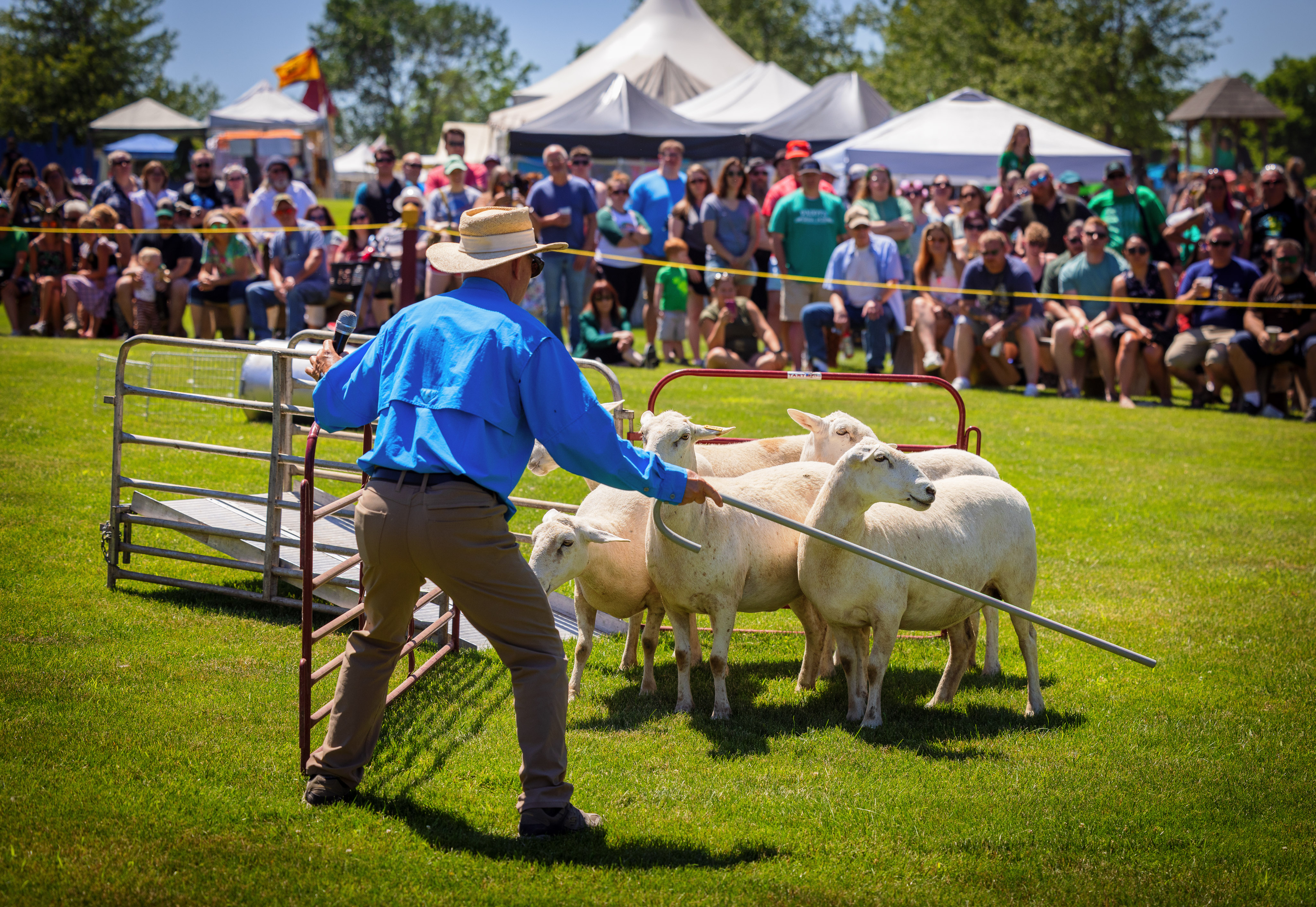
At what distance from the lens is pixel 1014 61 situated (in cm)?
4728

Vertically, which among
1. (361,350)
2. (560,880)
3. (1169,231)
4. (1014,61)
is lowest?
(560,880)

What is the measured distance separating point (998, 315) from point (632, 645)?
10.3 metres

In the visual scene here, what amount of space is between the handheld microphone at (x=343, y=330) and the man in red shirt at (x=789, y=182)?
12328 millimetres

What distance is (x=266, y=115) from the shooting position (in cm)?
4509

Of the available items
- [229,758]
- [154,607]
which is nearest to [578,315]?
[154,607]

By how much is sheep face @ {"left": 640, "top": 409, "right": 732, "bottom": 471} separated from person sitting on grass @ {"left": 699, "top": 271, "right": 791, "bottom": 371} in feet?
29.9

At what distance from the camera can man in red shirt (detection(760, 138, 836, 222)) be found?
55.6 feet

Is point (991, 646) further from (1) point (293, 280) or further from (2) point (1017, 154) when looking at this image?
(2) point (1017, 154)

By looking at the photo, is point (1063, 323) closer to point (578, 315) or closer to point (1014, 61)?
point (578, 315)

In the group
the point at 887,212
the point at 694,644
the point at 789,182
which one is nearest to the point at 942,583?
the point at 694,644

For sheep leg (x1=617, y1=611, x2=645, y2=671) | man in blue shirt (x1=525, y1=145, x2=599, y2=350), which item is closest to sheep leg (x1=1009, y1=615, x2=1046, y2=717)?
sheep leg (x1=617, y1=611, x2=645, y2=671)

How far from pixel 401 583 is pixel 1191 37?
4913 centimetres

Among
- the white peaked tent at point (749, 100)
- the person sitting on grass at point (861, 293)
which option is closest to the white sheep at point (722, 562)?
the person sitting on grass at point (861, 293)

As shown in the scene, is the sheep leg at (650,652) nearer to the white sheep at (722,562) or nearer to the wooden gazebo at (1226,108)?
the white sheep at (722,562)
